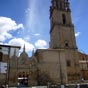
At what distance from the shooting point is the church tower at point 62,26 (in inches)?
1418

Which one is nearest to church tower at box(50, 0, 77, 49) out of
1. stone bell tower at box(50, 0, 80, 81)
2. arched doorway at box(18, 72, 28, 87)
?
stone bell tower at box(50, 0, 80, 81)

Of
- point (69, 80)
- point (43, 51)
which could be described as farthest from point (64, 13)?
point (69, 80)

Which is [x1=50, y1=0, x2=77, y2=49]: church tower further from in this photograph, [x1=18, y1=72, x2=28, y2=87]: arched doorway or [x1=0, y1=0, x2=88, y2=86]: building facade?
[x1=18, y1=72, x2=28, y2=87]: arched doorway

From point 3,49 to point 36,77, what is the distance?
8915mm

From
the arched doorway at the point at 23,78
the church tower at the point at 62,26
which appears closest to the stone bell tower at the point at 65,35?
the church tower at the point at 62,26

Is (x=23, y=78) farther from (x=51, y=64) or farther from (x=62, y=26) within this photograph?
(x=62, y=26)

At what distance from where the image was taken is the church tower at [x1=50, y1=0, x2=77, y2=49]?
3602cm

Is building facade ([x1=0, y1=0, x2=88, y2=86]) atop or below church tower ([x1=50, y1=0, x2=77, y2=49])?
below

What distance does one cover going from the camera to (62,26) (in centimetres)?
3731

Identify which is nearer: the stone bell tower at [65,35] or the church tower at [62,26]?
the stone bell tower at [65,35]

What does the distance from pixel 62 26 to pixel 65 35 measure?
251 cm

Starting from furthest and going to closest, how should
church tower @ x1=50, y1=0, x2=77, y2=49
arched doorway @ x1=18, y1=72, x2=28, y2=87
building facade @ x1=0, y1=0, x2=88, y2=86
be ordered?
church tower @ x1=50, y1=0, x2=77, y2=49 < arched doorway @ x1=18, y1=72, x2=28, y2=87 < building facade @ x1=0, y1=0, x2=88, y2=86

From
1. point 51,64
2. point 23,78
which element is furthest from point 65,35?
point 23,78

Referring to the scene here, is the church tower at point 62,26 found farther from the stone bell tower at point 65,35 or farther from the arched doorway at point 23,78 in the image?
the arched doorway at point 23,78
